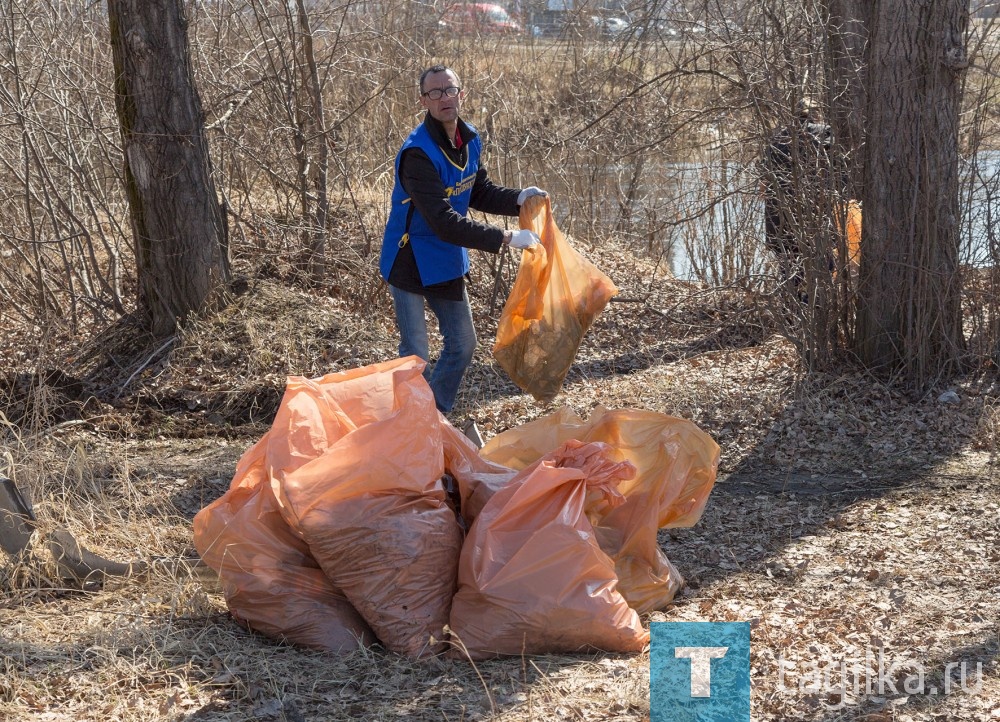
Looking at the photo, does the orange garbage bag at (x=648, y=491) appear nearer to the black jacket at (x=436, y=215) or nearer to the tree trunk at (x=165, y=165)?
the black jacket at (x=436, y=215)

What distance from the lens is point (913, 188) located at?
4898 millimetres

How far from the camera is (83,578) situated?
3.34 m

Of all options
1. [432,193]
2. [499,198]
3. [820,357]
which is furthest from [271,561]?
[820,357]

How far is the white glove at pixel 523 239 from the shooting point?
4062 mm

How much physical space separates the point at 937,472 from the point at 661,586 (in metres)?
1.83

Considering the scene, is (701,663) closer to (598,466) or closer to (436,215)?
(598,466)

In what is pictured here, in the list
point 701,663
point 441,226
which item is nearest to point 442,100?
point 441,226

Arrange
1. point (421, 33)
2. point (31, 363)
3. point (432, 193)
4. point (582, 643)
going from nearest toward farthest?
point (582, 643) < point (432, 193) < point (31, 363) < point (421, 33)

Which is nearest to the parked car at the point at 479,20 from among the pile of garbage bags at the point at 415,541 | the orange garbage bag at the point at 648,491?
the orange garbage bag at the point at 648,491

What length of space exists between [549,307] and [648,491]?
126 centimetres

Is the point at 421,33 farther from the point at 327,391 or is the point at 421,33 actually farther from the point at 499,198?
the point at 327,391

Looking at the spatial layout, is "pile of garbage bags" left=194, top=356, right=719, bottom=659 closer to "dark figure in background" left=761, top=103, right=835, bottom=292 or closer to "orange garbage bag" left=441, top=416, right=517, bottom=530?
"orange garbage bag" left=441, top=416, right=517, bottom=530

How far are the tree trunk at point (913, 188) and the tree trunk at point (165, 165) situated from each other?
12.2ft

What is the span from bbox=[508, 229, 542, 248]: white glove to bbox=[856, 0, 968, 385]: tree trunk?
194 cm
